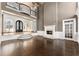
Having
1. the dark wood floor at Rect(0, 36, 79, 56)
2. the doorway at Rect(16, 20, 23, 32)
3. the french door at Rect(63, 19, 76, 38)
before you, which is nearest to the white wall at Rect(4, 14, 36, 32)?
the doorway at Rect(16, 20, 23, 32)

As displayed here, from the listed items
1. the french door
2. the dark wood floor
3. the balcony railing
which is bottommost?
the dark wood floor

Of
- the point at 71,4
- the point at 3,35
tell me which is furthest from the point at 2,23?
the point at 71,4

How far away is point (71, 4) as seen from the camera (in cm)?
179

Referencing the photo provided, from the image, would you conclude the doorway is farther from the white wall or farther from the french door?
the french door

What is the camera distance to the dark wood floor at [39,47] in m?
1.68

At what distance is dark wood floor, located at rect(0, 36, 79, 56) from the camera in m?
1.68

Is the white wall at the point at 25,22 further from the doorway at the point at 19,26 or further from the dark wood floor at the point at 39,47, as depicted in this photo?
the dark wood floor at the point at 39,47

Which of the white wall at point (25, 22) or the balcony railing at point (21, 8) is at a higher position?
the balcony railing at point (21, 8)

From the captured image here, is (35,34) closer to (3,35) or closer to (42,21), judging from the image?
(42,21)

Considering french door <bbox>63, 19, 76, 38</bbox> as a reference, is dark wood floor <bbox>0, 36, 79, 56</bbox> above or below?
below

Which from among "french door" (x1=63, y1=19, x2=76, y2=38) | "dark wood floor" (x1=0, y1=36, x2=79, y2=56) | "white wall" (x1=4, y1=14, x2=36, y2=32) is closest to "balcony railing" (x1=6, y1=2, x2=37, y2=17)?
"white wall" (x1=4, y1=14, x2=36, y2=32)

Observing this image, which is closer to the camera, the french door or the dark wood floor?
the dark wood floor

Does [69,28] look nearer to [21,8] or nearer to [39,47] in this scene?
[39,47]

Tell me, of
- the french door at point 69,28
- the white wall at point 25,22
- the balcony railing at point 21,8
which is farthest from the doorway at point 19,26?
the french door at point 69,28
